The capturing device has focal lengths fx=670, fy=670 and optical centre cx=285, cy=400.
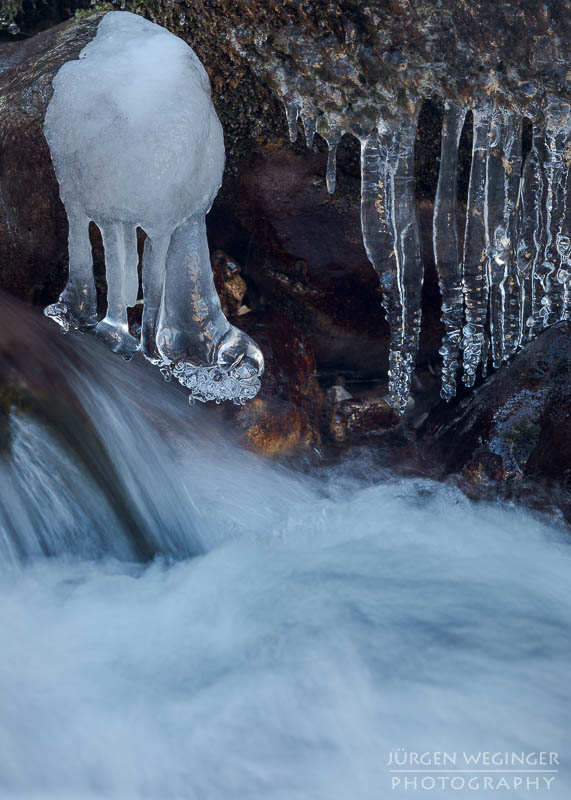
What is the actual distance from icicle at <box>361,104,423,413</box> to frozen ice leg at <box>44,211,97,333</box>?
4.13 ft

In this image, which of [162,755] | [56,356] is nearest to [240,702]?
[162,755]

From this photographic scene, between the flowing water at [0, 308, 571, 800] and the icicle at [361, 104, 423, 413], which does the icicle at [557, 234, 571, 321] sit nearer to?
the icicle at [361, 104, 423, 413]

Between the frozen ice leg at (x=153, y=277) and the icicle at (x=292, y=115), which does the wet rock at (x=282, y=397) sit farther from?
the icicle at (x=292, y=115)

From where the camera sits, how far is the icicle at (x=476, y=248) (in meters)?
2.91

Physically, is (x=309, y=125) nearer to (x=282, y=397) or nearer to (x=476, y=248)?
(x=476, y=248)

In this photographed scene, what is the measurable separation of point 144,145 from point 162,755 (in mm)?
2260

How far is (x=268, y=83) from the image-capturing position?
3242 mm

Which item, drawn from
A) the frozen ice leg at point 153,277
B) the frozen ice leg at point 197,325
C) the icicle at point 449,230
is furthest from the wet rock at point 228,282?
the icicle at point 449,230

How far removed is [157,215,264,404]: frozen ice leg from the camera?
312 cm

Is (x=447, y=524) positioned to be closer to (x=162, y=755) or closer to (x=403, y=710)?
(x=403, y=710)

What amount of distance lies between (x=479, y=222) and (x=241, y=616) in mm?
2029

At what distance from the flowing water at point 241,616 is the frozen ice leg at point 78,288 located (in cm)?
21

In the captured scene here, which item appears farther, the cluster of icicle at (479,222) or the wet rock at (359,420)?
the wet rock at (359,420)

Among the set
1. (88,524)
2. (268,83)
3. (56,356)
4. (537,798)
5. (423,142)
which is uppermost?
(268,83)
